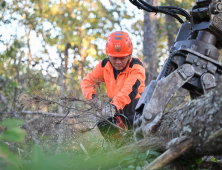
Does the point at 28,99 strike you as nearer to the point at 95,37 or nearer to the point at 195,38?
the point at 195,38

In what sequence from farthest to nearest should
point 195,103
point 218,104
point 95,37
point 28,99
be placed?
1. point 95,37
2. point 28,99
3. point 195,103
4. point 218,104

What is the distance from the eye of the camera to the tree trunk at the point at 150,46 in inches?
319

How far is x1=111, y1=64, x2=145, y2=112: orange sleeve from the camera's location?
148 inches

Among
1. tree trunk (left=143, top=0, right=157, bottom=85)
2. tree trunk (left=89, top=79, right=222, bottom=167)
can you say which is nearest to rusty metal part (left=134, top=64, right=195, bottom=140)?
tree trunk (left=89, top=79, right=222, bottom=167)

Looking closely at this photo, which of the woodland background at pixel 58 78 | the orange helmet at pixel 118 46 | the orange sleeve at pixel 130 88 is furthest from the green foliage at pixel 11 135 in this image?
A: the orange helmet at pixel 118 46

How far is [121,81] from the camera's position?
432cm

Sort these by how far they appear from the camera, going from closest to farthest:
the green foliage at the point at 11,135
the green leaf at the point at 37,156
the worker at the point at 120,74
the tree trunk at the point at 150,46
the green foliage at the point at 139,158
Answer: the green foliage at the point at 11,135 < the green leaf at the point at 37,156 < the green foliage at the point at 139,158 < the worker at the point at 120,74 < the tree trunk at the point at 150,46

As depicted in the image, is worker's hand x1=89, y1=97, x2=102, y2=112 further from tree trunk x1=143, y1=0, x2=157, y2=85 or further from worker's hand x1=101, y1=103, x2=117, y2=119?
tree trunk x1=143, y1=0, x2=157, y2=85

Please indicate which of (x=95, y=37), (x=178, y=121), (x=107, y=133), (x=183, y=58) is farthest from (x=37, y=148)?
(x=95, y=37)

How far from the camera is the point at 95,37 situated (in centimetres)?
1553

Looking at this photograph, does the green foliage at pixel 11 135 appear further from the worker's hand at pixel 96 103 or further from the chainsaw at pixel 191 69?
the worker's hand at pixel 96 103

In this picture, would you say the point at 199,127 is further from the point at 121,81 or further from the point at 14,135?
the point at 121,81

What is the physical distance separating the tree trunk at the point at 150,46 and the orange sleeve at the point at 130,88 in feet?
12.1

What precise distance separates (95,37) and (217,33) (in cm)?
1319
